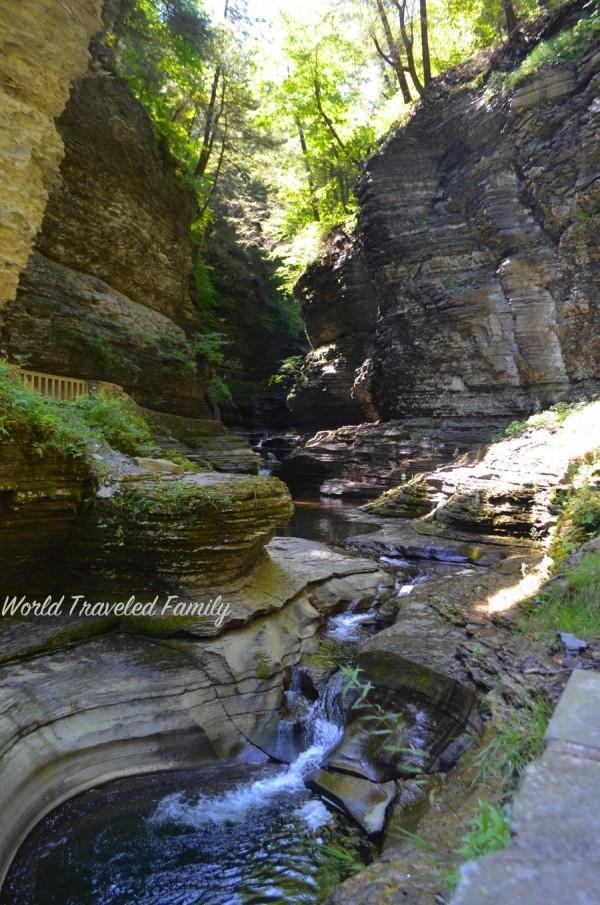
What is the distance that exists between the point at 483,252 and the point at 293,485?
1179 centimetres

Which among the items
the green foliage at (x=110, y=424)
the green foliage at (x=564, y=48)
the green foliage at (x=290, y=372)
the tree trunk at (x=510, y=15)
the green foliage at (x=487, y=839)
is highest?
the tree trunk at (x=510, y=15)

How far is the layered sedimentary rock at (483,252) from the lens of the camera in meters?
15.2

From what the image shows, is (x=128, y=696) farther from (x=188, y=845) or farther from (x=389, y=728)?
(x=389, y=728)

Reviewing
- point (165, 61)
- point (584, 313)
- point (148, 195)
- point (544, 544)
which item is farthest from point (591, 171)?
point (165, 61)

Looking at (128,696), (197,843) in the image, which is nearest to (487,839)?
(197,843)

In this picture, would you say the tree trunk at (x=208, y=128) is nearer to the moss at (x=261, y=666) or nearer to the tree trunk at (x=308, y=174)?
the tree trunk at (x=308, y=174)

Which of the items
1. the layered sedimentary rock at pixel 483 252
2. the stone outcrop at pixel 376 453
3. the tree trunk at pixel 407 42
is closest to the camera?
the layered sedimentary rock at pixel 483 252

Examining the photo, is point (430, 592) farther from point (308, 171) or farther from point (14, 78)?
point (308, 171)

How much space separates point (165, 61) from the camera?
1694 cm

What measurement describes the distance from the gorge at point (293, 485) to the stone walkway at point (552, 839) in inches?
1.5

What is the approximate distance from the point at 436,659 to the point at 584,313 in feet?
48.1

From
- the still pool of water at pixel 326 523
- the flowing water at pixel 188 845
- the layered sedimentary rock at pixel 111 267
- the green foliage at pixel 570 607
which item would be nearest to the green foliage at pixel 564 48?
the layered sedimentary rock at pixel 111 267

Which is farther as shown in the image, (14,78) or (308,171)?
(308,171)

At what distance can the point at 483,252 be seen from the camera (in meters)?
17.7
